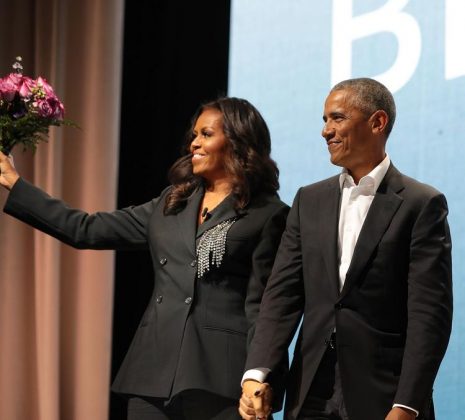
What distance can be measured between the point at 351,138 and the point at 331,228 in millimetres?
263

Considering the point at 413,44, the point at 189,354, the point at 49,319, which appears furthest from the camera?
the point at 49,319

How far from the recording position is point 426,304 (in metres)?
2.64

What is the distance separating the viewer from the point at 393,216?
2.75 metres

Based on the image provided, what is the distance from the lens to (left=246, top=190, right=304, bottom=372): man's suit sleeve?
281cm

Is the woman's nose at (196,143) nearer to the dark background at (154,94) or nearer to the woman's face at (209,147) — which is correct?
the woman's face at (209,147)

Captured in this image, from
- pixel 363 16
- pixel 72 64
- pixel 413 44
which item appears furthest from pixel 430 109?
pixel 72 64

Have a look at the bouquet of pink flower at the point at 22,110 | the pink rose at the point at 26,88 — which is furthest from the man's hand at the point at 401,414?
the pink rose at the point at 26,88

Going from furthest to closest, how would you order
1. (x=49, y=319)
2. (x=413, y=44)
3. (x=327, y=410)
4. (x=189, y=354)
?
(x=49, y=319)
(x=413, y=44)
(x=189, y=354)
(x=327, y=410)

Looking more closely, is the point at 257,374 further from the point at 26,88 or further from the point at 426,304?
the point at 26,88

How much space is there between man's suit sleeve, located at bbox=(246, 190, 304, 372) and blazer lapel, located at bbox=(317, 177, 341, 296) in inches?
4.1

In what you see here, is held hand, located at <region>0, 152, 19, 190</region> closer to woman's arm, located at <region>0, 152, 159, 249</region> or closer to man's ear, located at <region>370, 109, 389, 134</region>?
woman's arm, located at <region>0, 152, 159, 249</region>

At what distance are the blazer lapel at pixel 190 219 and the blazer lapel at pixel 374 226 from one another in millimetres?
658

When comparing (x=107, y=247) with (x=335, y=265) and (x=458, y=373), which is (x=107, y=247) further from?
(x=458, y=373)

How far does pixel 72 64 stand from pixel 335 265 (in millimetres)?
2540
